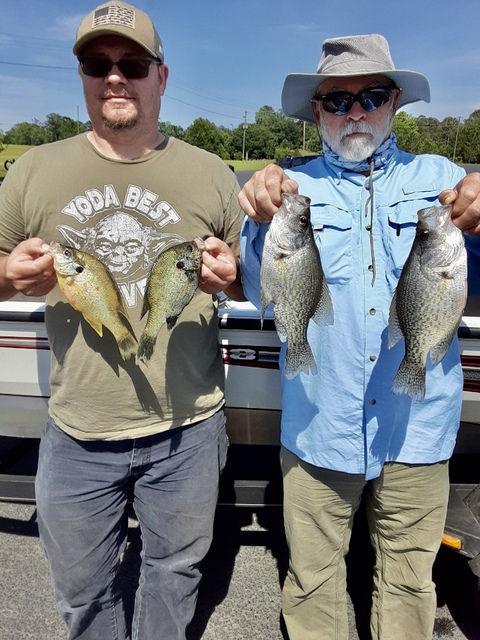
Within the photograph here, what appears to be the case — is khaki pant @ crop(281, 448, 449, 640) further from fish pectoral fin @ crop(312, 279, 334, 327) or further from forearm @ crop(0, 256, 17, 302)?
forearm @ crop(0, 256, 17, 302)

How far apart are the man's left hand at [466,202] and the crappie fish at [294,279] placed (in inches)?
20.7

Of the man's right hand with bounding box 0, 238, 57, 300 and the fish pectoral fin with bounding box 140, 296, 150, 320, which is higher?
the man's right hand with bounding box 0, 238, 57, 300

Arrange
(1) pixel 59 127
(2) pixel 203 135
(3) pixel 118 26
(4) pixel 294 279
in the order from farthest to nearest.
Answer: (2) pixel 203 135, (1) pixel 59 127, (3) pixel 118 26, (4) pixel 294 279

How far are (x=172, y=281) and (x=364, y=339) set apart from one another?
875 millimetres

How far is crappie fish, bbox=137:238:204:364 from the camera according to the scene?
2127 millimetres

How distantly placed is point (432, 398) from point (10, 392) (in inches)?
101

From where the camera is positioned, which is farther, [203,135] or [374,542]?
[203,135]

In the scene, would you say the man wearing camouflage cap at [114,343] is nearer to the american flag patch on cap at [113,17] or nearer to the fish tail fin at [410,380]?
the american flag patch on cap at [113,17]

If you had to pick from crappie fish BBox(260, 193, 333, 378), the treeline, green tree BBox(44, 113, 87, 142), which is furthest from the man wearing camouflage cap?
green tree BBox(44, 113, 87, 142)

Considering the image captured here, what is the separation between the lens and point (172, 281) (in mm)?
2133

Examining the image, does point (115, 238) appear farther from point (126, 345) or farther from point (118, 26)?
point (118, 26)

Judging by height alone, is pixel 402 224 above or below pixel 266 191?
below

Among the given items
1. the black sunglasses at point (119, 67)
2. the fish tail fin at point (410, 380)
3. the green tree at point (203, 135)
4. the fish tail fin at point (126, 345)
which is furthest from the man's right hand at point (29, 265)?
the green tree at point (203, 135)

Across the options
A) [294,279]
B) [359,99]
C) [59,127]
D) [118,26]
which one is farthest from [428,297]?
[59,127]
